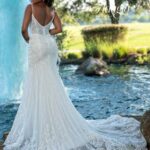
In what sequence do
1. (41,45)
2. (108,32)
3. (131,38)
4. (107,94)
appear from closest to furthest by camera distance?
(41,45)
(107,94)
(108,32)
(131,38)

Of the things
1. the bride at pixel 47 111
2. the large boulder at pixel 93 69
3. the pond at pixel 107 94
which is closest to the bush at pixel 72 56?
the pond at pixel 107 94

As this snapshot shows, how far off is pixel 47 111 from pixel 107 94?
5783 mm

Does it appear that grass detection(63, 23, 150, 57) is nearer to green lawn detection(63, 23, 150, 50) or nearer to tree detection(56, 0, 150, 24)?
green lawn detection(63, 23, 150, 50)

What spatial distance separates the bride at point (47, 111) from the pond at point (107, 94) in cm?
214

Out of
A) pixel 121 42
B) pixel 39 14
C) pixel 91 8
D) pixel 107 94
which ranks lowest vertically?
pixel 121 42

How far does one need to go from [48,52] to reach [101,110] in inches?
158

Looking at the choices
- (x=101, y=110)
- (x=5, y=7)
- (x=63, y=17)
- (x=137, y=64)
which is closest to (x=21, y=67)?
(x=5, y=7)

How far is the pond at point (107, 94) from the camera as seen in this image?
941cm

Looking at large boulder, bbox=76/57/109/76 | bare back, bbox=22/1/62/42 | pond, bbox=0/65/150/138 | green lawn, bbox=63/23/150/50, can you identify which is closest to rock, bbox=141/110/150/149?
bare back, bbox=22/1/62/42

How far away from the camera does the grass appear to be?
61.7 ft

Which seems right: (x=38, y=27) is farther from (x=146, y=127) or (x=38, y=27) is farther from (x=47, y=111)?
(x=146, y=127)

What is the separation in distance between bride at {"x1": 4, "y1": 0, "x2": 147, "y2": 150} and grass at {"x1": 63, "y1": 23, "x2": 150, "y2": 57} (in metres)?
12.8

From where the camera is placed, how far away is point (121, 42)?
763 inches

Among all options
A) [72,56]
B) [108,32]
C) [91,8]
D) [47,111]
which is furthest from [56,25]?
[91,8]
